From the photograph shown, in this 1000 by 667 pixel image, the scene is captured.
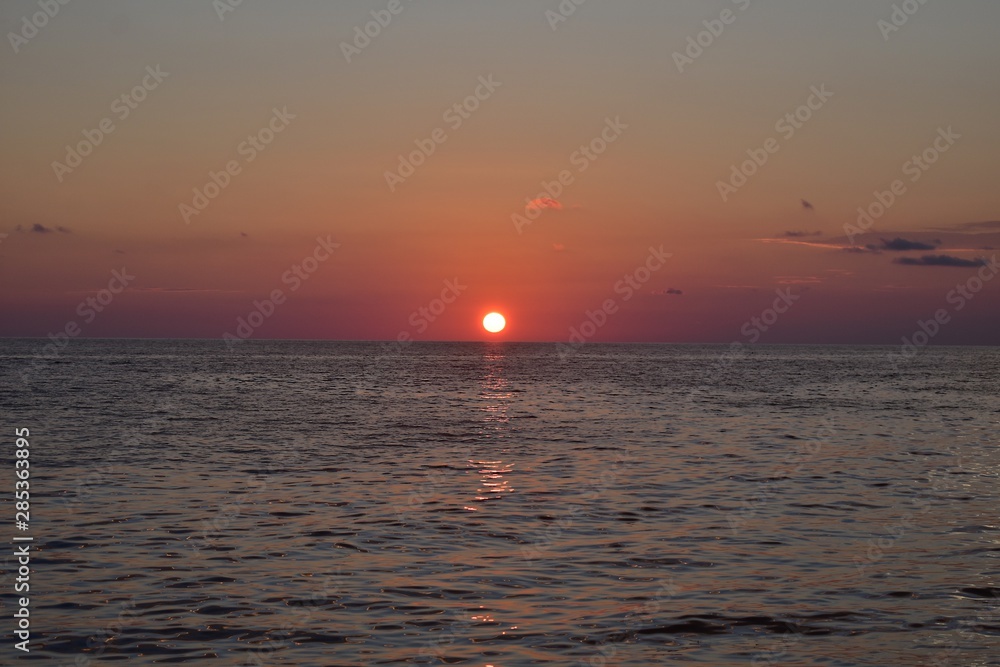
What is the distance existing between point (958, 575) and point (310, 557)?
11656mm

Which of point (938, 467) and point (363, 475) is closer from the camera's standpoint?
point (363, 475)

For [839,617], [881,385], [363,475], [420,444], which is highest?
[881,385]

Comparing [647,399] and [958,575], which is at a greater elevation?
[647,399]

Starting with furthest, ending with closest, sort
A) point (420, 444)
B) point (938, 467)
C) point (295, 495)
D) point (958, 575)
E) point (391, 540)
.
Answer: point (420, 444) → point (938, 467) → point (295, 495) → point (391, 540) → point (958, 575)

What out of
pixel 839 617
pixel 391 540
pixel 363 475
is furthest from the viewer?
pixel 363 475

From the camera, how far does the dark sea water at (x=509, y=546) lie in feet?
41.9

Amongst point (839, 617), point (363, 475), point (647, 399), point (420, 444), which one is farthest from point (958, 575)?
point (647, 399)

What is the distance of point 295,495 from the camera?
2408 centimetres

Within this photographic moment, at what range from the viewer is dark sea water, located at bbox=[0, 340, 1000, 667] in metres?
12.8

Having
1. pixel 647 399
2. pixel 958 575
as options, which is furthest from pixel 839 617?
pixel 647 399

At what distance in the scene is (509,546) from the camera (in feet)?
60.4

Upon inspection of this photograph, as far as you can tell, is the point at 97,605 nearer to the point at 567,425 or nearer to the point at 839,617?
the point at 839,617

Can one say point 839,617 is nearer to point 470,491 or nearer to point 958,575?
point 958,575

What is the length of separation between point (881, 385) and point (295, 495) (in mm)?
72750
